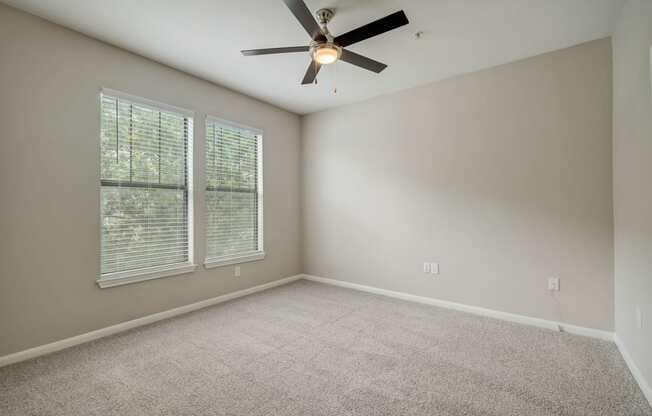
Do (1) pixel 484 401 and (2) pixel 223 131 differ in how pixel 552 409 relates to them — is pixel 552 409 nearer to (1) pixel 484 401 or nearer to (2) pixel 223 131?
(1) pixel 484 401

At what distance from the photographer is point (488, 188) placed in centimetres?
326

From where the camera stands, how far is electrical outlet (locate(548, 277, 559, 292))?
9.48ft

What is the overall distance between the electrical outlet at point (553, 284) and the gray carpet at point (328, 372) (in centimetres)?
43

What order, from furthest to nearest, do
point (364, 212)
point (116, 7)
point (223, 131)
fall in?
point (364, 212) → point (223, 131) → point (116, 7)

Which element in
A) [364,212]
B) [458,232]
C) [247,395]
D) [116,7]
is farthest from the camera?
[364,212]

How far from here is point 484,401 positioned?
1.81 metres

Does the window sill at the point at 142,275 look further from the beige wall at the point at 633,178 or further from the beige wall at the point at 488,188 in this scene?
the beige wall at the point at 633,178

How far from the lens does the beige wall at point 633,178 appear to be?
1865 millimetres

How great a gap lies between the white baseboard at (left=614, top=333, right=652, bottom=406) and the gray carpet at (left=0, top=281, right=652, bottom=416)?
0.05m

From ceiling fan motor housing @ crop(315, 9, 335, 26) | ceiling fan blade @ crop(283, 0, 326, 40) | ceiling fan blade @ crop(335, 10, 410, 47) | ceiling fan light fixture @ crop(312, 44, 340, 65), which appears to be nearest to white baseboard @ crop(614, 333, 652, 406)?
ceiling fan blade @ crop(335, 10, 410, 47)

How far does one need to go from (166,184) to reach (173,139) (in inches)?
20.0

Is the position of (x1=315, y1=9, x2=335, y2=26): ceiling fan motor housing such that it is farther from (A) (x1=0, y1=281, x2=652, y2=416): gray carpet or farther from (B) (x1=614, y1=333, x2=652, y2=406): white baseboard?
(B) (x1=614, y1=333, x2=652, y2=406): white baseboard

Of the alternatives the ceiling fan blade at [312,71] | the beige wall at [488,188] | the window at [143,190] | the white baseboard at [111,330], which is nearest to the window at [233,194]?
the window at [143,190]

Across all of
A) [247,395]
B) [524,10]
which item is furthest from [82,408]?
[524,10]
